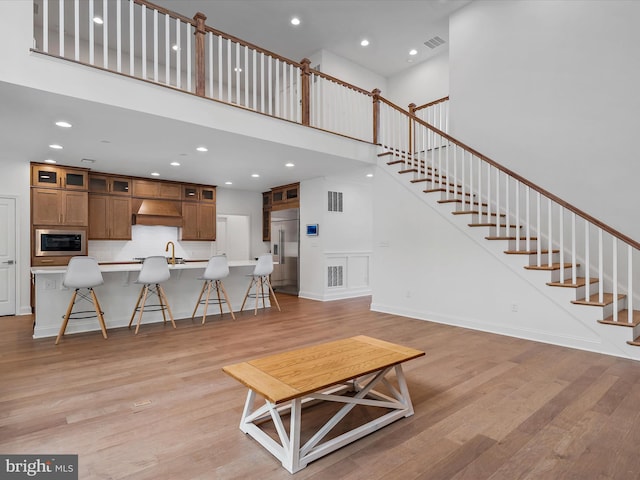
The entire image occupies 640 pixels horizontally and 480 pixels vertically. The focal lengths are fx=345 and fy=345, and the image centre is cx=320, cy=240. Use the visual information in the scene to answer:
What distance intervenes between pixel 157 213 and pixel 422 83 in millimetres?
6725

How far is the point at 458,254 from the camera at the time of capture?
16.7ft

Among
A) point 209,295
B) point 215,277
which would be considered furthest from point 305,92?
point 209,295

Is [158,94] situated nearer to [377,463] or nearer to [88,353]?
[88,353]

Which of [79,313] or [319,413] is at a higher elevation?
[79,313]

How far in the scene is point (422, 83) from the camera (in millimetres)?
8125

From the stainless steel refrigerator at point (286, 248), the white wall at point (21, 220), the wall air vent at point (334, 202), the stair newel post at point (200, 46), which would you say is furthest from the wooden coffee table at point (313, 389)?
the white wall at point (21, 220)

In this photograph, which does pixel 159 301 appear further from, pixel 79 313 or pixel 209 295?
pixel 79 313

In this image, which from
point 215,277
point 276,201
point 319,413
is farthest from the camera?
point 276,201

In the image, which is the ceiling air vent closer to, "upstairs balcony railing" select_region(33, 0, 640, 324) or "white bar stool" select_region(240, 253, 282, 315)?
"upstairs balcony railing" select_region(33, 0, 640, 324)

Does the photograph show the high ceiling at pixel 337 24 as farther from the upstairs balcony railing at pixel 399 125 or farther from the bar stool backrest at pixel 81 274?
the bar stool backrest at pixel 81 274

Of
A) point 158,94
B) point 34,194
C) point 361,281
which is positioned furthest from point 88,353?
point 361,281

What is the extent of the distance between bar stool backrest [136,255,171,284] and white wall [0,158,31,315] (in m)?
2.95

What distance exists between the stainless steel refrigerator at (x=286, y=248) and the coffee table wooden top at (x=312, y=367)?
5558mm

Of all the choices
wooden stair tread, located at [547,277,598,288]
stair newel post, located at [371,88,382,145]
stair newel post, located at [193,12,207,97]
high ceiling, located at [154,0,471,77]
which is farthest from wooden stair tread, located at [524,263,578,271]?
high ceiling, located at [154,0,471,77]
